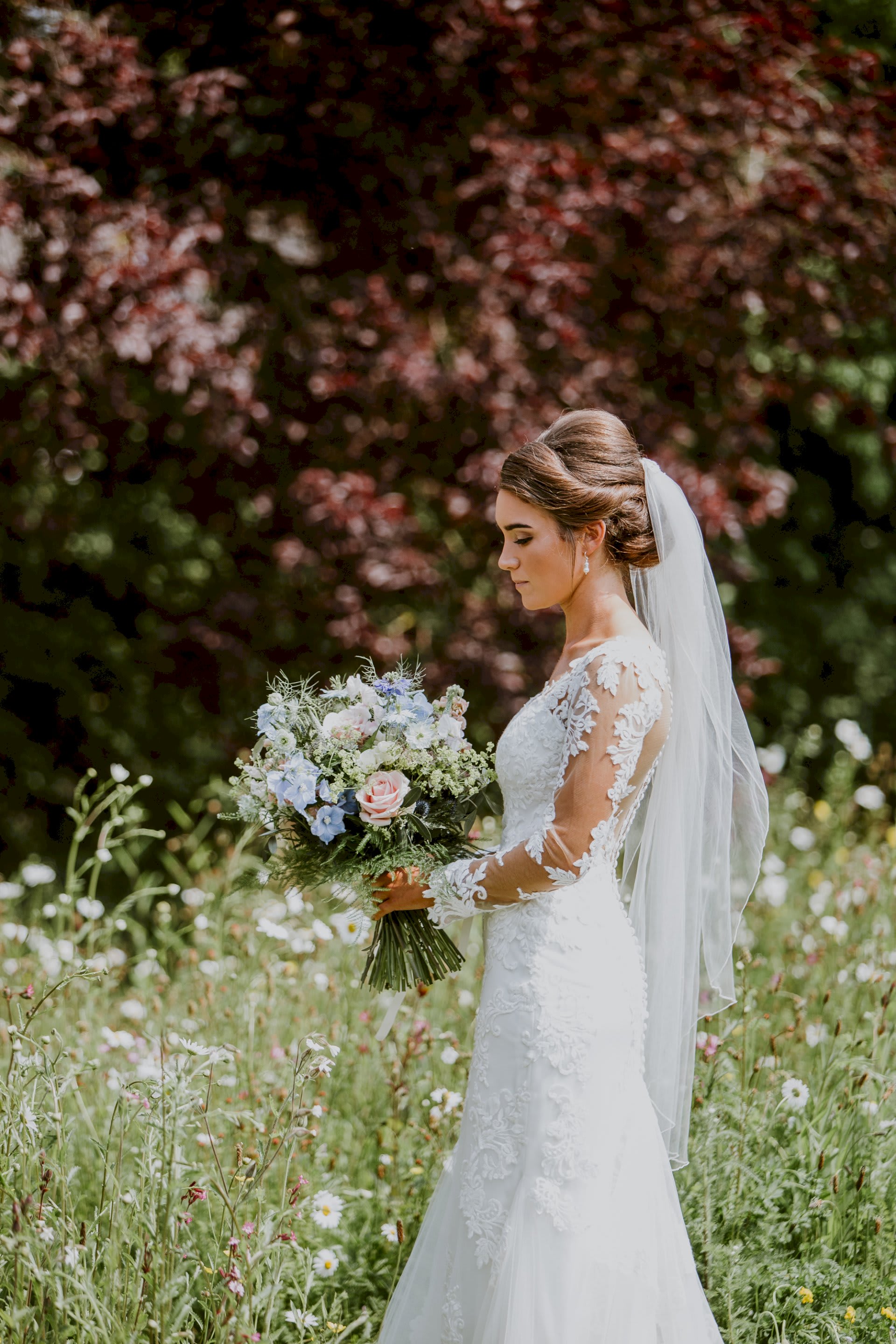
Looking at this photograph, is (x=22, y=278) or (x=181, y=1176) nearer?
(x=181, y=1176)

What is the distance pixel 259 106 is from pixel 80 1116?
4069 mm

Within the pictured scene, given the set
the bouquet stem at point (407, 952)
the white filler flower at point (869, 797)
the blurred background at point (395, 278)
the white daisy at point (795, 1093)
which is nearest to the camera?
the bouquet stem at point (407, 952)

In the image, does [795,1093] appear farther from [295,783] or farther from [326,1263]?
[295,783]

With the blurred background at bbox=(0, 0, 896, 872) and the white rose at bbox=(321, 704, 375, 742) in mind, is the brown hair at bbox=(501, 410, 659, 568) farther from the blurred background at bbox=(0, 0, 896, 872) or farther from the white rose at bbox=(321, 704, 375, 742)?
the blurred background at bbox=(0, 0, 896, 872)

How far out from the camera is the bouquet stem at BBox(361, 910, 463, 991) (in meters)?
2.65

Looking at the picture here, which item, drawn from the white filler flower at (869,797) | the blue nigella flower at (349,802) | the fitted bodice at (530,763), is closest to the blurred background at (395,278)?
the white filler flower at (869,797)

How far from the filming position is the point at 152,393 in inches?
221

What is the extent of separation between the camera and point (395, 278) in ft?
16.6

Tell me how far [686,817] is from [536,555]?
28.2 inches

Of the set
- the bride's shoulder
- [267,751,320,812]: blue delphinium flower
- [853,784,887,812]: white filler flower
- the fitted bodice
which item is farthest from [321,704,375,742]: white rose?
[853,784,887,812]: white filler flower

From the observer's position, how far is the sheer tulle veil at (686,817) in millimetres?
2691

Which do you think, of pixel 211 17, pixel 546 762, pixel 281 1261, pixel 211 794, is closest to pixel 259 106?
pixel 211 17

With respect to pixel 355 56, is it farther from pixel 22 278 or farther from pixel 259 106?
pixel 22 278

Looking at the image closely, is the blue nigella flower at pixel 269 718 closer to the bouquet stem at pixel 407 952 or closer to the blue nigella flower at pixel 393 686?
the blue nigella flower at pixel 393 686
